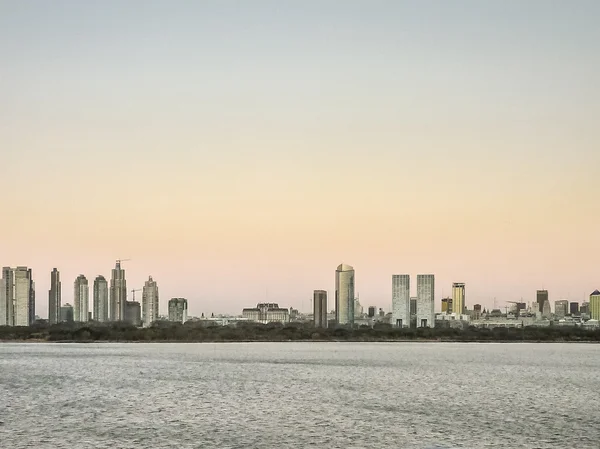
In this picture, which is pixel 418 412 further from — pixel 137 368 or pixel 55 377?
pixel 137 368

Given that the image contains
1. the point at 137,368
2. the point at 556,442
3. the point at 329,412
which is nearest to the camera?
the point at 556,442

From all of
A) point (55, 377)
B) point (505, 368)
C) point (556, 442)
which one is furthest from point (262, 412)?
point (505, 368)

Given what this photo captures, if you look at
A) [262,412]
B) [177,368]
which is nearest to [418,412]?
[262,412]

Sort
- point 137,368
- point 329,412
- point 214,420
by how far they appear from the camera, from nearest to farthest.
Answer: point 214,420, point 329,412, point 137,368

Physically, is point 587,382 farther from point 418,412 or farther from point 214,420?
point 214,420

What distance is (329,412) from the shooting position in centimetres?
6231

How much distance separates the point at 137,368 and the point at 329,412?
65868 millimetres

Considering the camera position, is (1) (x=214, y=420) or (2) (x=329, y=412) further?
(2) (x=329, y=412)

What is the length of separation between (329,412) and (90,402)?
832 inches

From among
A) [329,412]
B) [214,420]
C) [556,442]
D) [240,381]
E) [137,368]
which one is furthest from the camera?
Answer: [137,368]

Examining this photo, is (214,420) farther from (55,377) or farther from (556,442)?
(55,377)

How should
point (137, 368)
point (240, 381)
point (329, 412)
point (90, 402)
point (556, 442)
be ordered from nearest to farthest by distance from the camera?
point (556, 442), point (329, 412), point (90, 402), point (240, 381), point (137, 368)

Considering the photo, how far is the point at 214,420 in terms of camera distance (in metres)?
57.4

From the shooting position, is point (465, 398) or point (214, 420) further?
point (465, 398)
